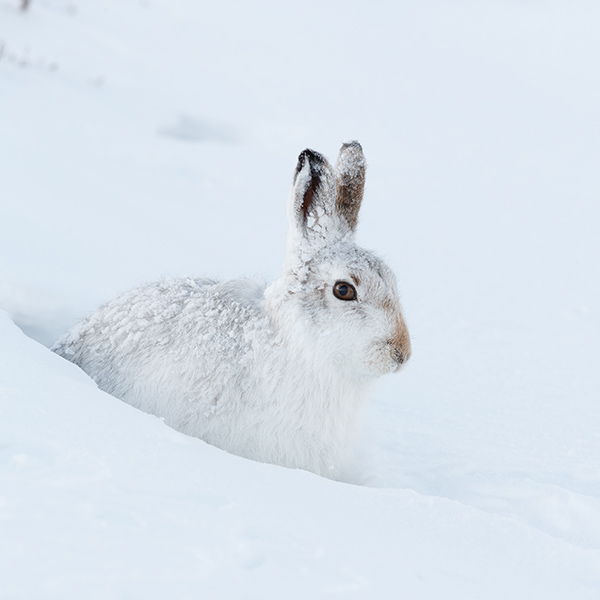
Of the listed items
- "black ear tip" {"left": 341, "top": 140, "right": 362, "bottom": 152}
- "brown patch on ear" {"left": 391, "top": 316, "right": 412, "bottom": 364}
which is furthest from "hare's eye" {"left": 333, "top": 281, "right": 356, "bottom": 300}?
"black ear tip" {"left": 341, "top": 140, "right": 362, "bottom": 152}

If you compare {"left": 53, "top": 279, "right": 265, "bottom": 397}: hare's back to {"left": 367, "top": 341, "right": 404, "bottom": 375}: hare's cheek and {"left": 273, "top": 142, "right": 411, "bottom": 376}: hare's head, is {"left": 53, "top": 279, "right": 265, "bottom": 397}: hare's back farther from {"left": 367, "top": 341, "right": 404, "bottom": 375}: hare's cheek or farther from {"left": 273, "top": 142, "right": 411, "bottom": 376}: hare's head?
{"left": 367, "top": 341, "right": 404, "bottom": 375}: hare's cheek

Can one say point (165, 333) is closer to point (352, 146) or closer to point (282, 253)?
point (352, 146)

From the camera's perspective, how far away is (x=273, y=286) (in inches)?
137

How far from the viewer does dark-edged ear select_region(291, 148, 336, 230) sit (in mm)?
3324

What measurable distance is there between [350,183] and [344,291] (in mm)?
711

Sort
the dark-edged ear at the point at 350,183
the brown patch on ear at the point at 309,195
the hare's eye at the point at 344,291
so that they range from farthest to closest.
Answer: the dark-edged ear at the point at 350,183, the brown patch on ear at the point at 309,195, the hare's eye at the point at 344,291

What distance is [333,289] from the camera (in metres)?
3.29

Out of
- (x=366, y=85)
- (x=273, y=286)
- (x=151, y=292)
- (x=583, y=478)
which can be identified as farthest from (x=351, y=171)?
(x=366, y=85)

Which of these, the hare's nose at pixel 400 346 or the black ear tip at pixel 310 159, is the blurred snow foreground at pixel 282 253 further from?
the black ear tip at pixel 310 159

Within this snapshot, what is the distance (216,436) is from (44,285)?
1.78 metres

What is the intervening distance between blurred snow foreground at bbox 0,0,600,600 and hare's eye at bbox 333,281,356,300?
894mm

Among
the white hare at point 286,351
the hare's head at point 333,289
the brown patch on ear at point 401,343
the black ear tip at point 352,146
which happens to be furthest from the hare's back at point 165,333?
the black ear tip at point 352,146

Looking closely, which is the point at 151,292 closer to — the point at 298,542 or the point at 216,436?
the point at 216,436

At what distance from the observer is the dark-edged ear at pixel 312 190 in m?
3.32
